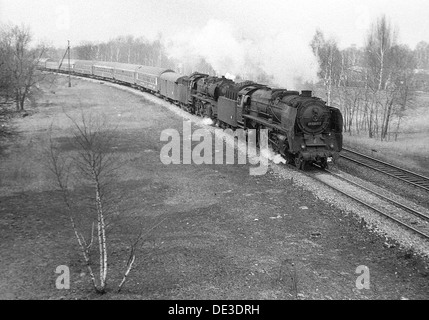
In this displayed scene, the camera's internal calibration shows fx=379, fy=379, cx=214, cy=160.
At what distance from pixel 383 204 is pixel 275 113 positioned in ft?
22.5

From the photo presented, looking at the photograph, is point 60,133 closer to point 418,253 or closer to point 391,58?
point 418,253

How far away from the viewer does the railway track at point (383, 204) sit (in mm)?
11211

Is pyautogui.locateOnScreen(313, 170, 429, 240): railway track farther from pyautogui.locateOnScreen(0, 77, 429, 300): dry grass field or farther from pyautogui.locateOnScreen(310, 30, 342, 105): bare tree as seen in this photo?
pyautogui.locateOnScreen(310, 30, 342, 105): bare tree

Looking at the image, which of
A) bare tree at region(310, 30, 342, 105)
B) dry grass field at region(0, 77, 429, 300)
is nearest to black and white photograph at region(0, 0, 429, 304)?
dry grass field at region(0, 77, 429, 300)

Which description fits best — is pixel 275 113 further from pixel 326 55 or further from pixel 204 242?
pixel 326 55

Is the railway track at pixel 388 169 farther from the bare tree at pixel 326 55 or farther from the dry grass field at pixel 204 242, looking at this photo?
the bare tree at pixel 326 55

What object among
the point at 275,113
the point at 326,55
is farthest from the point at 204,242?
the point at 326,55

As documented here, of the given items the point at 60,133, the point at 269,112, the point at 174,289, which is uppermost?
the point at 269,112

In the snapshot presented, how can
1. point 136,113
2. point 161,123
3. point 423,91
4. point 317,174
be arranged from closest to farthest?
point 317,174, point 161,123, point 136,113, point 423,91

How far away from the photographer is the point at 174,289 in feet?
26.8

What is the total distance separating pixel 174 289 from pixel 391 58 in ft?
120

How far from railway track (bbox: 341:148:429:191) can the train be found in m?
2.57

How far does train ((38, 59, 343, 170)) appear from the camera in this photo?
1617 cm
